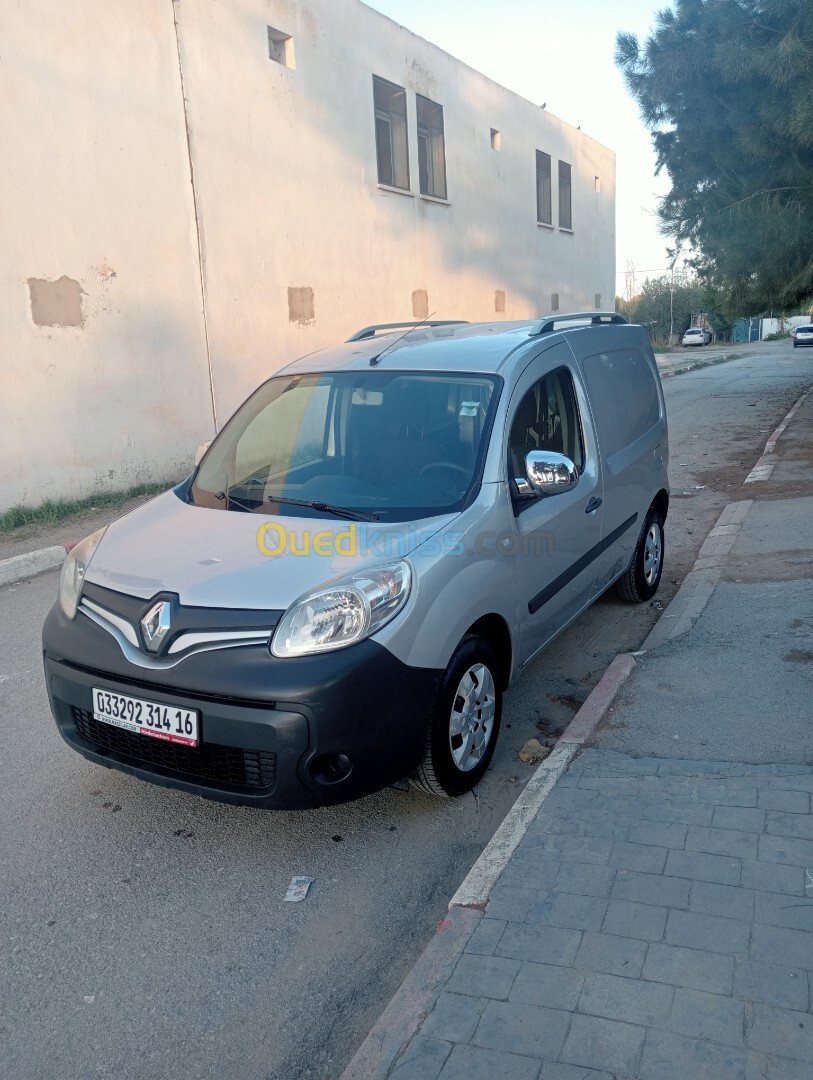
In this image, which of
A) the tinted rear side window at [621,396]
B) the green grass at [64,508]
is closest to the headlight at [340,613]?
the tinted rear side window at [621,396]

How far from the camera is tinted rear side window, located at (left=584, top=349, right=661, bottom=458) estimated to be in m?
5.02

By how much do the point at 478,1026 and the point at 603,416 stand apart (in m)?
3.50

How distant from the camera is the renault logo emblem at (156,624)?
3.12m

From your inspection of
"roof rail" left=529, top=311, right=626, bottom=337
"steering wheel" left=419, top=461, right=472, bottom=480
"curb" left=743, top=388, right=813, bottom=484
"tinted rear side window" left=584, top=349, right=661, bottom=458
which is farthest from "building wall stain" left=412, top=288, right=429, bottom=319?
"steering wheel" left=419, top=461, right=472, bottom=480

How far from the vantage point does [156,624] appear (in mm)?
3150

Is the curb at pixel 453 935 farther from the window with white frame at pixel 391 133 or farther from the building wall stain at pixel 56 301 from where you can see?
the window with white frame at pixel 391 133

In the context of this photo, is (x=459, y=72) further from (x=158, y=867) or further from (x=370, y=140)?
(x=158, y=867)

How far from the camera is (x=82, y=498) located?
10.3m

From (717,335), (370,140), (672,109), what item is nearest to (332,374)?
(370,140)

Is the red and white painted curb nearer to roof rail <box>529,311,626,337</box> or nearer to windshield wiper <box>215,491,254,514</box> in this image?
windshield wiper <box>215,491,254,514</box>

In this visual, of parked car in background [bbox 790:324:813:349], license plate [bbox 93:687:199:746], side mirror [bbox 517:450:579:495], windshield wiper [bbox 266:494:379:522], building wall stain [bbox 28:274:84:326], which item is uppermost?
building wall stain [bbox 28:274:84:326]

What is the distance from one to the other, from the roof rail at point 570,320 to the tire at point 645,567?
4.33 feet

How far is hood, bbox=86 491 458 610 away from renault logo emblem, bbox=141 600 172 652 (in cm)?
7

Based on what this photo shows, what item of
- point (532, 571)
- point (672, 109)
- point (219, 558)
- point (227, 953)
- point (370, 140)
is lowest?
point (227, 953)
